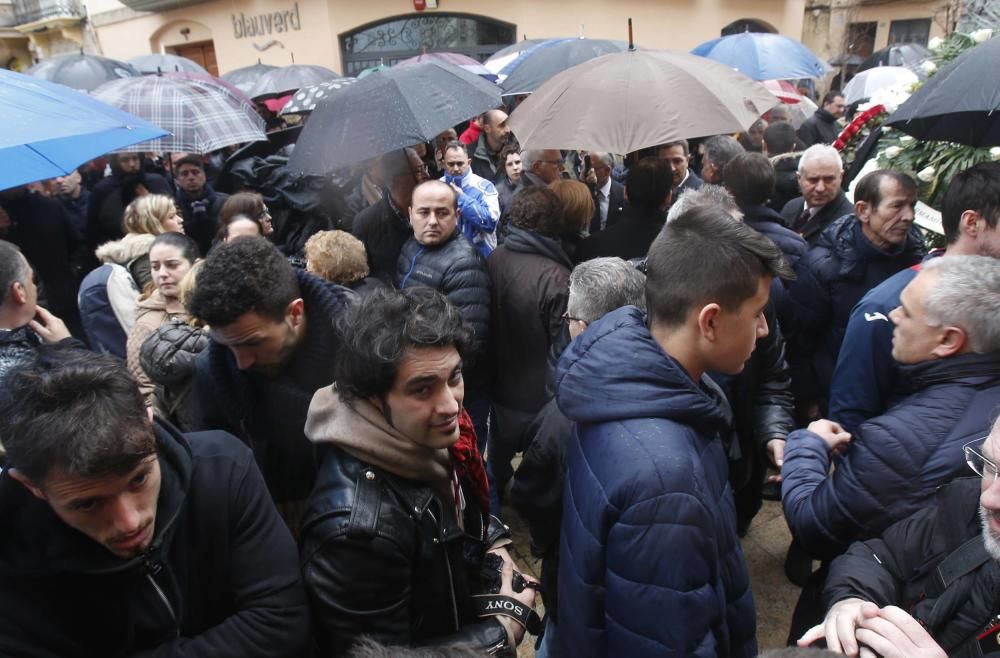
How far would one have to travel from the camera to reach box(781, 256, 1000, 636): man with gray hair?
1738 millimetres

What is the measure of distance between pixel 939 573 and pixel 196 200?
17.7 feet

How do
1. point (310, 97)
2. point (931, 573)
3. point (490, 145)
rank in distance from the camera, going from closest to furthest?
1. point (931, 573)
2. point (310, 97)
3. point (490, 145)

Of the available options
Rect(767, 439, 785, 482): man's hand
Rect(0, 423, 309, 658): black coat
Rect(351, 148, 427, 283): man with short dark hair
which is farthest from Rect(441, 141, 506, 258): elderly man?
Rect(0, 423, 309, 658): black coat

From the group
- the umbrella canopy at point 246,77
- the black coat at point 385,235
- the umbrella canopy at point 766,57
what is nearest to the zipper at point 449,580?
the black coat at point 385,235

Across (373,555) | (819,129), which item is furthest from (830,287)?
(819,129)

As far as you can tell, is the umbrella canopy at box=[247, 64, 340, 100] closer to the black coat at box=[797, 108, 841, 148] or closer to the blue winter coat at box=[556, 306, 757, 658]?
the black coat at box=[797, 108, 841, 148]

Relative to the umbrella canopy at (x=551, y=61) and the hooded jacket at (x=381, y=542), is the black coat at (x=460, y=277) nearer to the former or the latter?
the hooded jacket at (x=381, y=542)

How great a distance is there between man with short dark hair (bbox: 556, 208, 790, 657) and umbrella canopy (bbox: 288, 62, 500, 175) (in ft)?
7.48

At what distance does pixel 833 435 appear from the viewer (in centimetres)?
205

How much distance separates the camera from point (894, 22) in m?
19.0

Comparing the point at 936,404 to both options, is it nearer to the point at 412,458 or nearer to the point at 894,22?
the point at 412,458

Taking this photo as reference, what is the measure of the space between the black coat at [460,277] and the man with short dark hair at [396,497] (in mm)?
1475

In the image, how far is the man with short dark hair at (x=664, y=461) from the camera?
1414mm

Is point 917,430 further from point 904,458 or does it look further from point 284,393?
point 284,393
